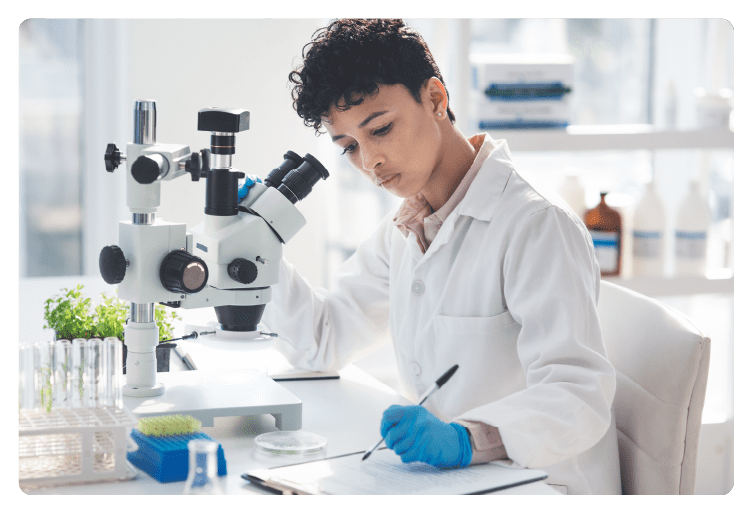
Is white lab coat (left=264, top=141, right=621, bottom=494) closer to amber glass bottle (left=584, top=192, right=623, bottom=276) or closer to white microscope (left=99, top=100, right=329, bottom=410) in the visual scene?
white microscope (left=99, top=100, right=329, bottom=410)

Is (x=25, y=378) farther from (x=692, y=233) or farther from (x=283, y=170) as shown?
(x=692, y=233)

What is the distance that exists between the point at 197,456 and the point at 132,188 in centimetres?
45

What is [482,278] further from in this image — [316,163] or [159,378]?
[159,378]

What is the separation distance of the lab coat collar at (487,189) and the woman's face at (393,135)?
0.34ft

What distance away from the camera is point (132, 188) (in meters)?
1.23

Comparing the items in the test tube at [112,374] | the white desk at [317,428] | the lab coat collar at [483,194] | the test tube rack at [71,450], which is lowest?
the white desk at [317,428]

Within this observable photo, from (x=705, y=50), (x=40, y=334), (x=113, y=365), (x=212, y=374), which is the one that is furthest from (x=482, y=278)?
(x=705, y=50)

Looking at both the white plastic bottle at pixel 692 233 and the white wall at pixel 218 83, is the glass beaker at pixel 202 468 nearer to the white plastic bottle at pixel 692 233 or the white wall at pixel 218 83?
the white wall at pixel 218 83

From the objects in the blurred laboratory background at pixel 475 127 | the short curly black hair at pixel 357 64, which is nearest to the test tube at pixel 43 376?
the short curly black hair at pixel 357 64

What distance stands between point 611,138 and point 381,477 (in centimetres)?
152

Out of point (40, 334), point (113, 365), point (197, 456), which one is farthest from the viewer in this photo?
point (40, 334)

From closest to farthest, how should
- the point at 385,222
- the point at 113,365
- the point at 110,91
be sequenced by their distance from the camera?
the point at 113,365 → the point at 385,222 → the point at 110,91

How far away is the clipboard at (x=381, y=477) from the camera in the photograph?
1.02 metres

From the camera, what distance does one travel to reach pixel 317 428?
53.2 inches
